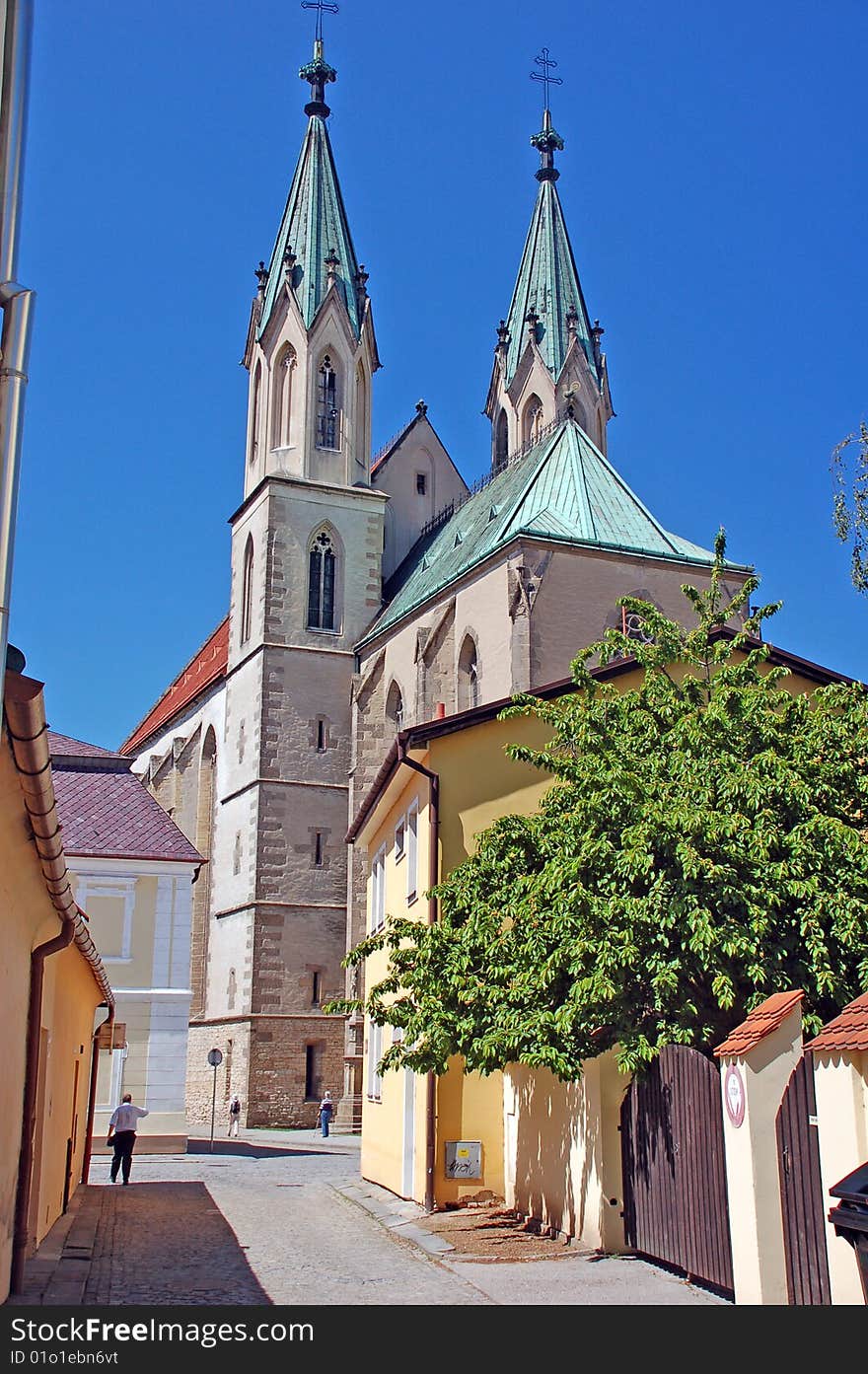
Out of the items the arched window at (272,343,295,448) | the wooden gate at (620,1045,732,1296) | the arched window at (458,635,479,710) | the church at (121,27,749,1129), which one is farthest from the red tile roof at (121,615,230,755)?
the wooden gate at (620,1045,732,1296)

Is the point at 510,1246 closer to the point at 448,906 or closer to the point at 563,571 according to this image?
the point at 448,906

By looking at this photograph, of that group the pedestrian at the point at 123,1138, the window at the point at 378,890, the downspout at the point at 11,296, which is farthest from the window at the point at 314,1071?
the downspout at the point at 11,296

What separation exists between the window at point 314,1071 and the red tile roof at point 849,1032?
30843 millimetres

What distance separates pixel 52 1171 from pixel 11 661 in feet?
29.2

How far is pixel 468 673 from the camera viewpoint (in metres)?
35.3

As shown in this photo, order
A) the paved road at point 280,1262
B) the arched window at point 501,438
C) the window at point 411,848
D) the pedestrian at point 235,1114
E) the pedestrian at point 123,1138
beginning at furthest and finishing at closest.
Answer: the arched window at point 501,438, the pedestrian at point 235,1114, the pedestrian at point 123,1138, the window at point 411,848, the paved road at point 280,1262

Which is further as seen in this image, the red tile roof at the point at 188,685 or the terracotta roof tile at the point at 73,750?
the red tile roof at the point at 188,685

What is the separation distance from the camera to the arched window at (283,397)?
44125 mm

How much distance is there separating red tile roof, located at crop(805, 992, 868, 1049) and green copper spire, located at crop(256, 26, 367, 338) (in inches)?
1511

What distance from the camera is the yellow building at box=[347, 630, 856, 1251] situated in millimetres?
12844

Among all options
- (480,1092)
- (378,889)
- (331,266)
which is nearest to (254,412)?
(331,266)

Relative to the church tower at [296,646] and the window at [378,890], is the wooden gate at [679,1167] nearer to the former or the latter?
the window at [378,890]

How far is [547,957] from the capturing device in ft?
40.4

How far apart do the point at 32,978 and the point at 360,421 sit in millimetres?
35590
